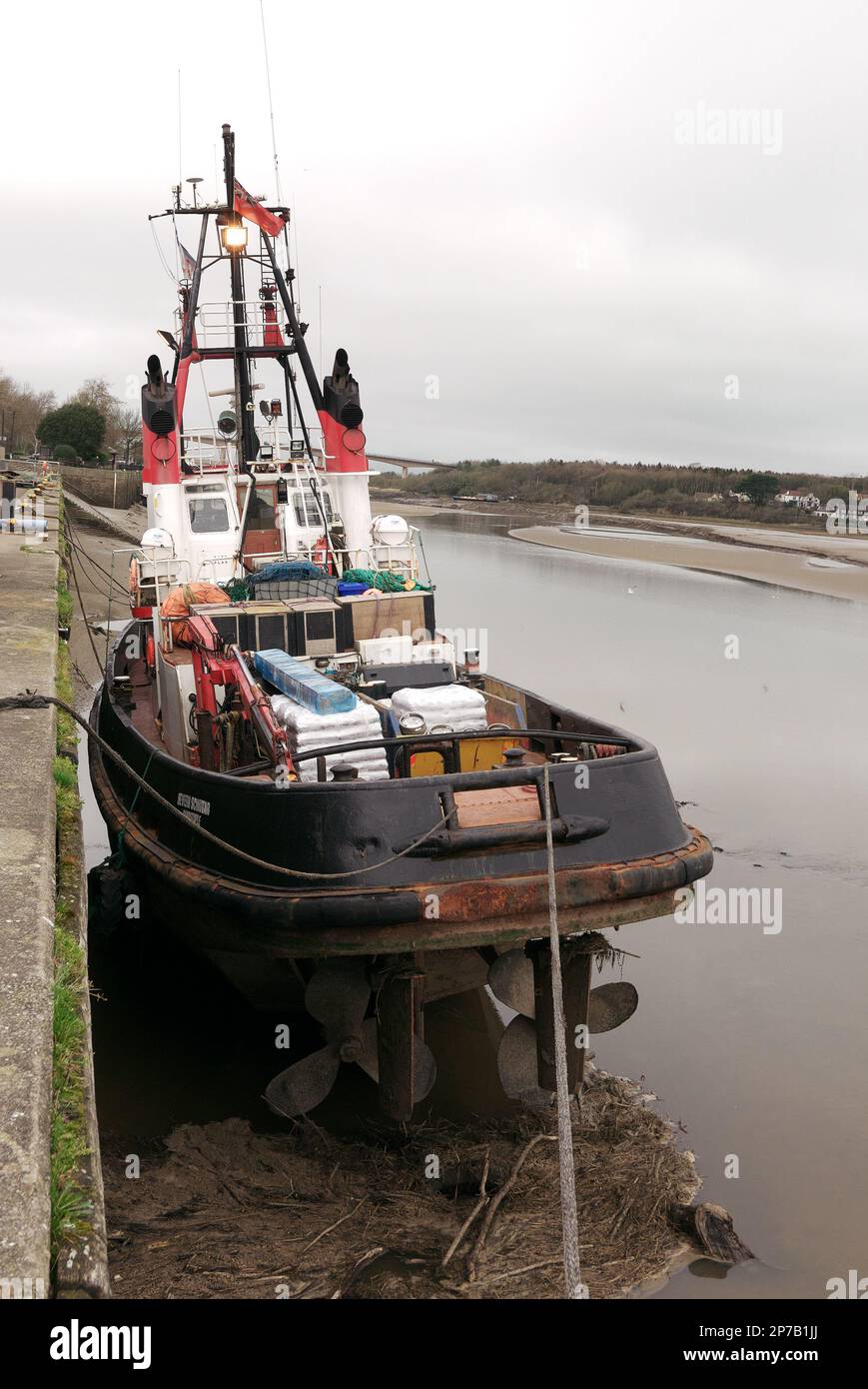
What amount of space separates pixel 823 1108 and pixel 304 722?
172 inches

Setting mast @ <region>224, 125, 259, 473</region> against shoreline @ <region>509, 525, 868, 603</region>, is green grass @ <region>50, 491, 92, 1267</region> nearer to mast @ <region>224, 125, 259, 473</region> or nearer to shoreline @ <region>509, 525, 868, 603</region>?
mast @ <region>224, 125, 259, 473</region>

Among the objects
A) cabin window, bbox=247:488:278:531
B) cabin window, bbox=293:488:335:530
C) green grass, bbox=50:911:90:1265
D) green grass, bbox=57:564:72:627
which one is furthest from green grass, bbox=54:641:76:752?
green grass, bbox=50:911:90:1265

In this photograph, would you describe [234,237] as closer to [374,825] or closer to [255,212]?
[255,212]

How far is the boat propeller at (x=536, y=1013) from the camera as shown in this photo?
6949 millimetres

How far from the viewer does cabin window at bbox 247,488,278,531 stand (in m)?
12.8

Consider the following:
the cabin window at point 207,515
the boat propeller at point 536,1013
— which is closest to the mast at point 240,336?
the cabin window at point 207,515

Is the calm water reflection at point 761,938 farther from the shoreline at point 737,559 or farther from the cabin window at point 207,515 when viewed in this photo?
the shoreline at point 737,559

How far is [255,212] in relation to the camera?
13.9 meters

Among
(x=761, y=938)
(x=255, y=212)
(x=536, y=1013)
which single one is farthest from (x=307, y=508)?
(x=536, y=1013)

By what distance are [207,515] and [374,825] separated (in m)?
7.04

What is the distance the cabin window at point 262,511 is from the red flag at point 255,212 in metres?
3.59

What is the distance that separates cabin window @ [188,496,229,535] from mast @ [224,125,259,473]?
3.21 ft

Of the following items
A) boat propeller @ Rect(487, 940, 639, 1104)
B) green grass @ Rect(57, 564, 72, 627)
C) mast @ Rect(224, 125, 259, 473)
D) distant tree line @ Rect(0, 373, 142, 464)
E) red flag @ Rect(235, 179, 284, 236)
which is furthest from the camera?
distant tree line @ Rect(0, 373, 142, 464)
